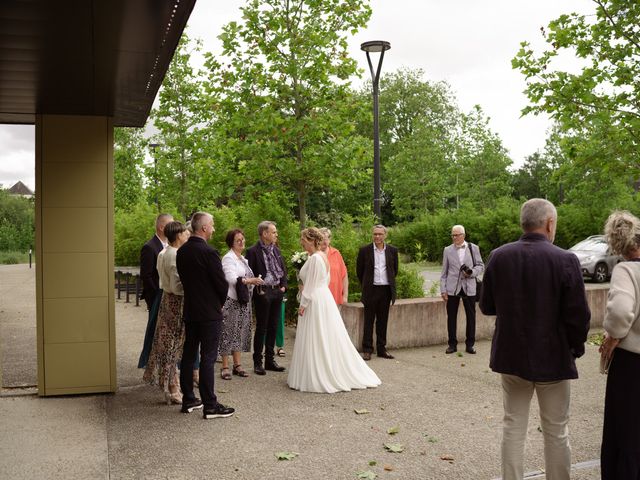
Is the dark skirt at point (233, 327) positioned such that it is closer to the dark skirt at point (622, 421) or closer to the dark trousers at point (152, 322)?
the dark trousers at point (152, 322)

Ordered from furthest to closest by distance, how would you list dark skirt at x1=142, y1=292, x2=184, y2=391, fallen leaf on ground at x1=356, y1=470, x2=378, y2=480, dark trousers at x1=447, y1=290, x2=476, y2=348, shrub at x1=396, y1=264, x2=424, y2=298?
shrub at x1=396, y1=264, x2=424, y2=298, dark trousers at x1=447, y1=290, x2=476, y2=348, dark skirt at x1=142, y1=292, x2=184, y2=391, fallen leaf on ground at x1=356, y1=470, x2=378, y2=480

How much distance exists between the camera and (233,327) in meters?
9.29

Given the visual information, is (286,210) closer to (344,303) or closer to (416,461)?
(344,303)

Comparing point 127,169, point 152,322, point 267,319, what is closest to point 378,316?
point 267,319

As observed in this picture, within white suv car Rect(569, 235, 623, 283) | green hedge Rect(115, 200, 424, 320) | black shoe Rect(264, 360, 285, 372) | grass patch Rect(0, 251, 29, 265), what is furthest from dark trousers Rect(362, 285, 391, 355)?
grass patch Rect(0, 251, 29, 265)

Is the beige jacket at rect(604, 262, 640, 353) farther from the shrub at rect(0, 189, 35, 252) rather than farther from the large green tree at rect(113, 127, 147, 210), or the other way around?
the shrub at rect(0, 189, 35, 252)

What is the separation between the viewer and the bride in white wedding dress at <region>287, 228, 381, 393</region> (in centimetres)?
858

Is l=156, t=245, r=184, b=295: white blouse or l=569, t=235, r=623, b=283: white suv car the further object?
l=569, t=235, r=623, b=283: white suv car

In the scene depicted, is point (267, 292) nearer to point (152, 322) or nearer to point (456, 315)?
point (152, 322)

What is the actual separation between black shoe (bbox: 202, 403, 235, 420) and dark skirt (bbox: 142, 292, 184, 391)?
2.82 ft

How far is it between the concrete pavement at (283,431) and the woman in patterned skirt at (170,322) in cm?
29

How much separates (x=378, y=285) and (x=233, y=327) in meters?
2.54

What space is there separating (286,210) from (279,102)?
88.4 inches

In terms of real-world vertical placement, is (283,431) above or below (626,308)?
below
